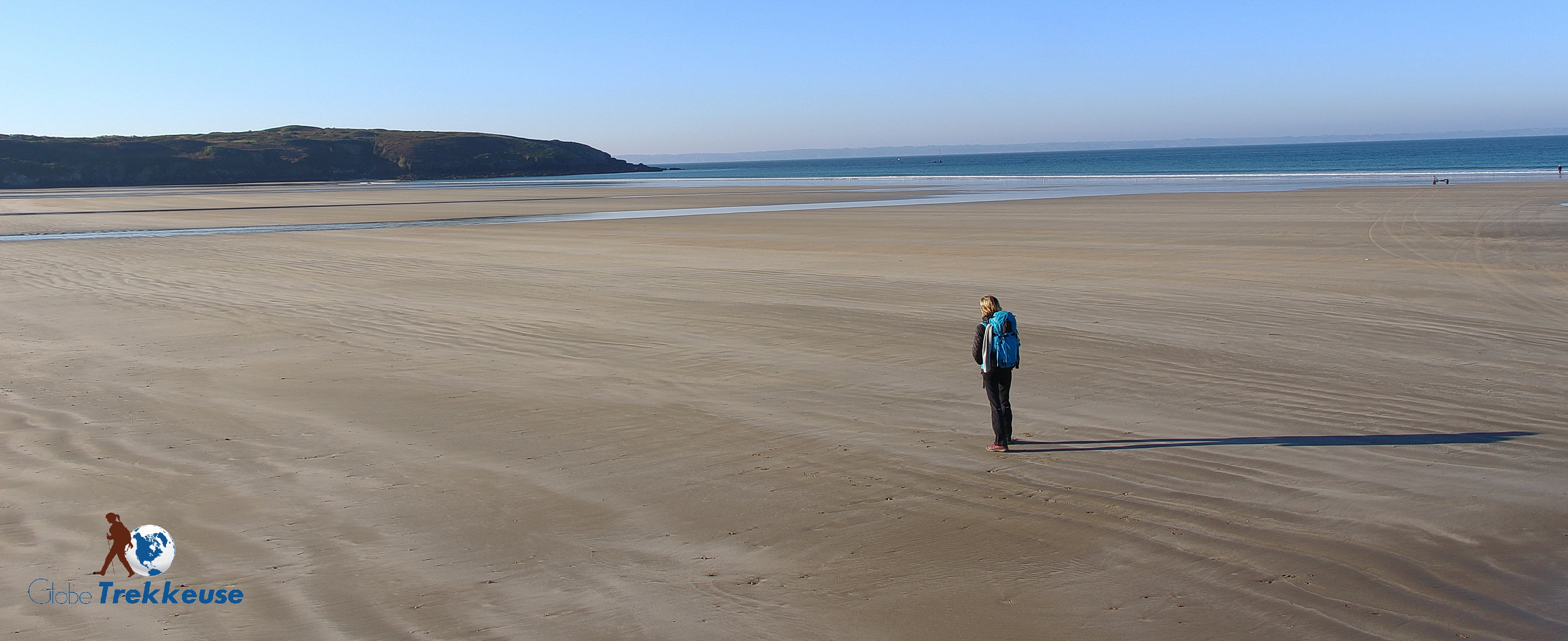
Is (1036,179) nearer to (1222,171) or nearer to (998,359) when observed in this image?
(1222,171)

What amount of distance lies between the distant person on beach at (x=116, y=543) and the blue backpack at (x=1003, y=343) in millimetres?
4563

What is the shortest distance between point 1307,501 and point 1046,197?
35149 mm

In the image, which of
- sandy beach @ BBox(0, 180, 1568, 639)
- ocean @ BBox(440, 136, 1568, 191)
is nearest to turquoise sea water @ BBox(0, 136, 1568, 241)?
ocean @ BBox(440, 136, 1568, 191)

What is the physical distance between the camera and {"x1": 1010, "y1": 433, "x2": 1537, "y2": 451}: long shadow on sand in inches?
246

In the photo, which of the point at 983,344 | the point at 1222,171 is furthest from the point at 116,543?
the point at 1222,171

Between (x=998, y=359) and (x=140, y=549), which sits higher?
(x=998, y=359)

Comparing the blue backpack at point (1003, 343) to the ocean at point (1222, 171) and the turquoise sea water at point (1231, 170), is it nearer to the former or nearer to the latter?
the ocean at point (1222, 171)

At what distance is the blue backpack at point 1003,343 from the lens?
6.12 metres

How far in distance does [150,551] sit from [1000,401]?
14.8 ft

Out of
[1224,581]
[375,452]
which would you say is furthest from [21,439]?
[1224,581]

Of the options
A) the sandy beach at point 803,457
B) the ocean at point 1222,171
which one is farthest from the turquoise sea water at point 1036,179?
the sandy beach at point 803,457

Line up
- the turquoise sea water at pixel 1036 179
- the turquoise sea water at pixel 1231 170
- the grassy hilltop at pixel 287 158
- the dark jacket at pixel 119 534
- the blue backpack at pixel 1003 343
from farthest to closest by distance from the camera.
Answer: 1. the grassy hilltop at pixel 287 158
2. the turquoise sea water at pixel 1231 170
3. the turquoise sea water at pixel 1036 179
4. the blue backpack at pixel 1003 343
5. the dark jacket at pixel 119 534

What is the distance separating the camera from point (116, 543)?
475cm

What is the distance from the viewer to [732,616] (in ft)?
13.3
